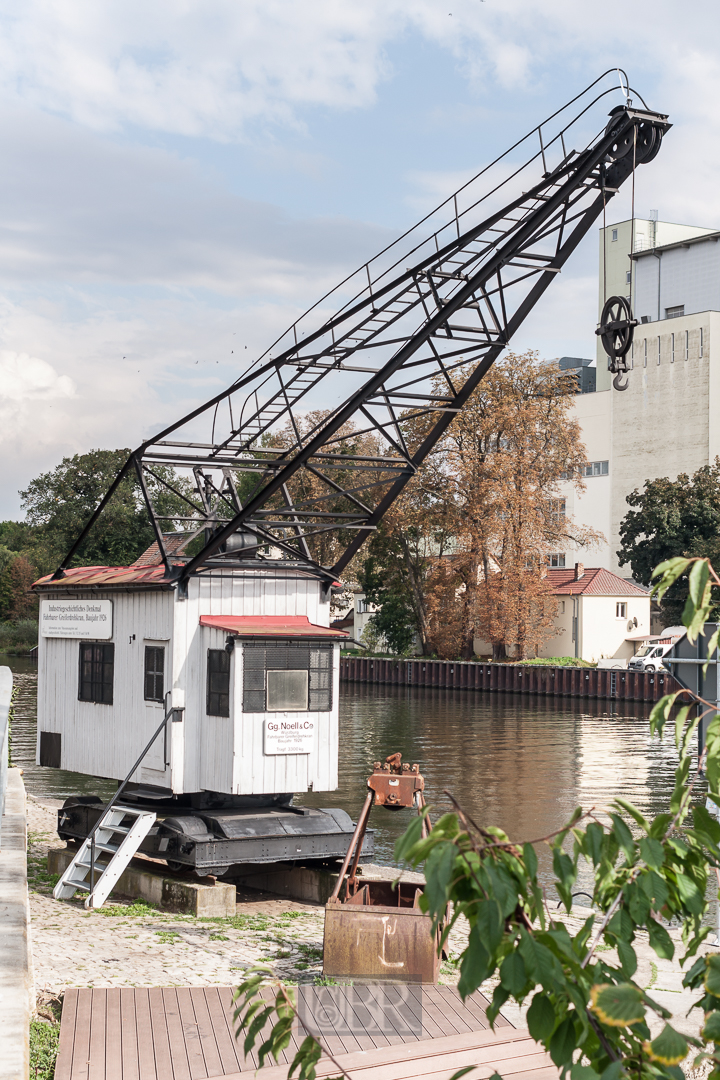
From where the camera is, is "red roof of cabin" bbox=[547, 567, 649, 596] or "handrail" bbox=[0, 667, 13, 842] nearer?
"handrail" bbox=[0, 667, 13, 842]

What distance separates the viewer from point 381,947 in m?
9.81

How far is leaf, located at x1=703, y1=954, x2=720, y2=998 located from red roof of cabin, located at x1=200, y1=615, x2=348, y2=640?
1054cm

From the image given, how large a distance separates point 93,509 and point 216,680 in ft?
228

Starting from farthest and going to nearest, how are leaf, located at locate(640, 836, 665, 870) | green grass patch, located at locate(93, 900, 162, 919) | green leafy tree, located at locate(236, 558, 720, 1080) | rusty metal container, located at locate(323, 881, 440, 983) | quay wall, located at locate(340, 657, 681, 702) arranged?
quay wall, located at locate(340, 657, 681, 702), green grass patch, located at locate(93, 900, 162, 919), rusty metal container, located at locate(323, 881, 440, 983), leaf, located at locate(640, 836, 665, 870), green leafy tree, located at locate(236, 558, 720, 1080)

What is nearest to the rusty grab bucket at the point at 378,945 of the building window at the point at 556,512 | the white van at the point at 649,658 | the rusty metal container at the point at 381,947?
the rusty metal container at the point at 381,947

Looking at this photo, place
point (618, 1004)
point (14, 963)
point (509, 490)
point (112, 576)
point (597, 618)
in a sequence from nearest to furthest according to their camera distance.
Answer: point (618, 1004) → point (14, 963) → point (112, 576) → point (509, 490) → point (597, 618)

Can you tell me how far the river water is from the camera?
80.6 ft

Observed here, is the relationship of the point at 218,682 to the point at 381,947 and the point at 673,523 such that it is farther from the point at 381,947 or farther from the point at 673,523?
the point at 673,523

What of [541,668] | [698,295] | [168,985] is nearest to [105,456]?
[541,668]

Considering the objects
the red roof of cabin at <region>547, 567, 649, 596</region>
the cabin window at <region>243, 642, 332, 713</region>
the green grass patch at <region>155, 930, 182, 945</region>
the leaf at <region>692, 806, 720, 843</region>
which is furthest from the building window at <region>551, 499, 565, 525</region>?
the leaf at <region>692, 806, 720, 843</region>

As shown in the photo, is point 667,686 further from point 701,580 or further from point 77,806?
point 701,580

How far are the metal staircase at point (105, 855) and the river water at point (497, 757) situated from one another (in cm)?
596

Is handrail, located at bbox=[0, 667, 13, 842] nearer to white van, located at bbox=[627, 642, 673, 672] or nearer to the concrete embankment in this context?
the concrete embankment

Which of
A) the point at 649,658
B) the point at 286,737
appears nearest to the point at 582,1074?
the point at 286,737
